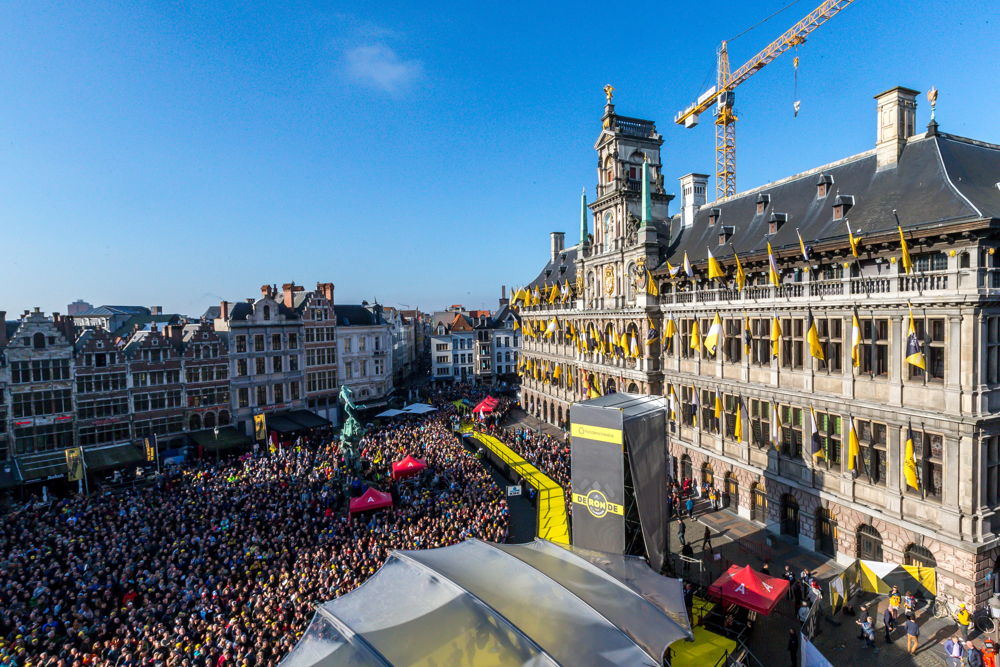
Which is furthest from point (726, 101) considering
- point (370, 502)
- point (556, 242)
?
point (370, 502)

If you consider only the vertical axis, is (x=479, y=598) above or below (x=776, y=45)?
below

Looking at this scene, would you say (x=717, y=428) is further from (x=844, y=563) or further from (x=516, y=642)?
(x=516, y=642)

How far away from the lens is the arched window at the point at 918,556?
18953mm

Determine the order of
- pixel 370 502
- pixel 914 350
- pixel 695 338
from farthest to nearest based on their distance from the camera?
pixel 695 338, pixel 370 502, pixel 914 350

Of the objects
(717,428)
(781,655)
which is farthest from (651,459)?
(717,428)

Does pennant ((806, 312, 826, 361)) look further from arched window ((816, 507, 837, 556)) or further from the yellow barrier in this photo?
the yellow barrier

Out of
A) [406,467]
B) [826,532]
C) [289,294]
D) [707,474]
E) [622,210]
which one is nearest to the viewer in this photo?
[826,532]

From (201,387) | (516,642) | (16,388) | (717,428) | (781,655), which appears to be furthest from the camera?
(201,387)

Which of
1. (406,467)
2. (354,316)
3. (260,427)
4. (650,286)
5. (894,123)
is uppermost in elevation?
(894,123)

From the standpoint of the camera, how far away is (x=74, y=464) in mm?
34000

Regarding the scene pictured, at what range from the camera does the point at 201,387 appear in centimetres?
4497

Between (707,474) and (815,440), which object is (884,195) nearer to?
(815,440)

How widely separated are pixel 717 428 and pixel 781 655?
14147 millimetres

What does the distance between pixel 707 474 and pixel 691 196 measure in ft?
62.7
